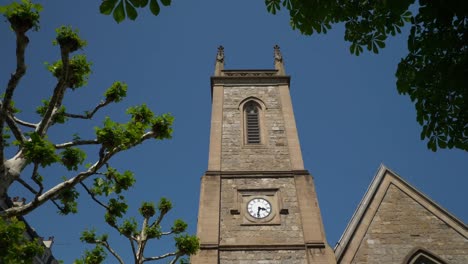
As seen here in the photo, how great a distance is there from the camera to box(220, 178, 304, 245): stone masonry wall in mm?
14594

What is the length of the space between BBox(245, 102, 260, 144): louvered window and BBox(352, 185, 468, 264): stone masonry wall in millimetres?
7508

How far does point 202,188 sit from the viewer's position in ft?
53.7

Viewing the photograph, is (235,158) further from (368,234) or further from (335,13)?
(335,13)

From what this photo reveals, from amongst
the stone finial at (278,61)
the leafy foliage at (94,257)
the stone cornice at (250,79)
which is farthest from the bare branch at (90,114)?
the stone finial at (278,61)

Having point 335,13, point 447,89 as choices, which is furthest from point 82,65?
point 447,89

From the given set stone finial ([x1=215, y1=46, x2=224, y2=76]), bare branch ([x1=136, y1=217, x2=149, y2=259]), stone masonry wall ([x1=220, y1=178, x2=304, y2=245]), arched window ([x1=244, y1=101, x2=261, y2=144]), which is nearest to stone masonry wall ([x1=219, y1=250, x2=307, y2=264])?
stone masonry wall ([x1=220, y1=178, x2=304, y2=245])

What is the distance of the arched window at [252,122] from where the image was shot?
64.8 ft

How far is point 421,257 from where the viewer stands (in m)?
13.1

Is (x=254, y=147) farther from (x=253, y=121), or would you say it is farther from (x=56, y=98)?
(x=56, y=98)

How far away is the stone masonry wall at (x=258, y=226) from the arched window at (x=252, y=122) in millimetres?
3292

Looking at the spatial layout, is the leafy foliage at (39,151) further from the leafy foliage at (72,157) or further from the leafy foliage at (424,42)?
the leafy foliage at (424,42)

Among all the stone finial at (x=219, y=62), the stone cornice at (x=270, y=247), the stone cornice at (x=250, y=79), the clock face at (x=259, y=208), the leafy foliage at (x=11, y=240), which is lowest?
the leafy foliage at (x=11, y=240)

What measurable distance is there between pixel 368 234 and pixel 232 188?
20.0 ft

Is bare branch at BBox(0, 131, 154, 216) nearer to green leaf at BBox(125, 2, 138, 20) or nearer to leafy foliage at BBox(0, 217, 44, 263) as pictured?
leafy foliage at BBox(0, 217, 44, 263)
